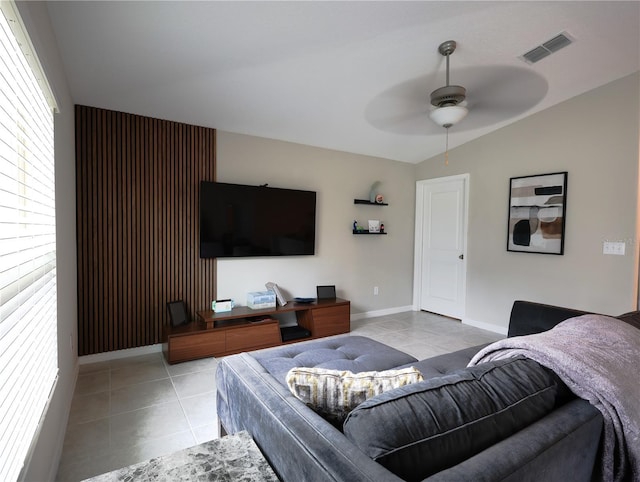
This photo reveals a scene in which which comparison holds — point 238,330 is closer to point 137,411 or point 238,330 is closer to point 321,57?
point 137,411

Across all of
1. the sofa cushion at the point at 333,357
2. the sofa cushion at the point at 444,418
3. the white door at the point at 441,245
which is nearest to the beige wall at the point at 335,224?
the white door at the point at 441,245

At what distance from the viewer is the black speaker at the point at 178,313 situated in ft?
10.6

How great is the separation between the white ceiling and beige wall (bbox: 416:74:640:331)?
0.31 metres

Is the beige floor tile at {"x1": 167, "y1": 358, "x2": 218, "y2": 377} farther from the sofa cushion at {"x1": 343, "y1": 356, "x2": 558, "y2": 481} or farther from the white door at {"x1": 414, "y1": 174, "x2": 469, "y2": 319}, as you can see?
the white door at {"x1": 414, "y1": 174, "x2": 469, "y2": 319}

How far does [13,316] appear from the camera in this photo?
3.51ft

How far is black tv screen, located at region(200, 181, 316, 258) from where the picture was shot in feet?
11.3

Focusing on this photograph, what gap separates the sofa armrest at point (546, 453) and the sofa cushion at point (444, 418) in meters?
0.04

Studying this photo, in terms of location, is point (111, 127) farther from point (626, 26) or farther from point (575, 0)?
point (626, 26)

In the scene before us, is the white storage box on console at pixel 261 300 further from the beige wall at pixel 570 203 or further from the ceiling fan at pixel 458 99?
the beige wall at pixel 570 203

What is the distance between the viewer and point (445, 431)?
0.84 metres

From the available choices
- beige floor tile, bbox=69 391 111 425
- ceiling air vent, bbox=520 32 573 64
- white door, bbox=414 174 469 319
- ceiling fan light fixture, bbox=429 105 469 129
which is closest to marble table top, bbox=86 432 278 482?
beige floor tile, bbox=69 391 111 425

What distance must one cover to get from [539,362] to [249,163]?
3285 millimetres

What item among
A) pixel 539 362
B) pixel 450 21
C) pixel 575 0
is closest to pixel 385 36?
pixel 450 21

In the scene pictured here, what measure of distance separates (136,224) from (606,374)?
3.44m
